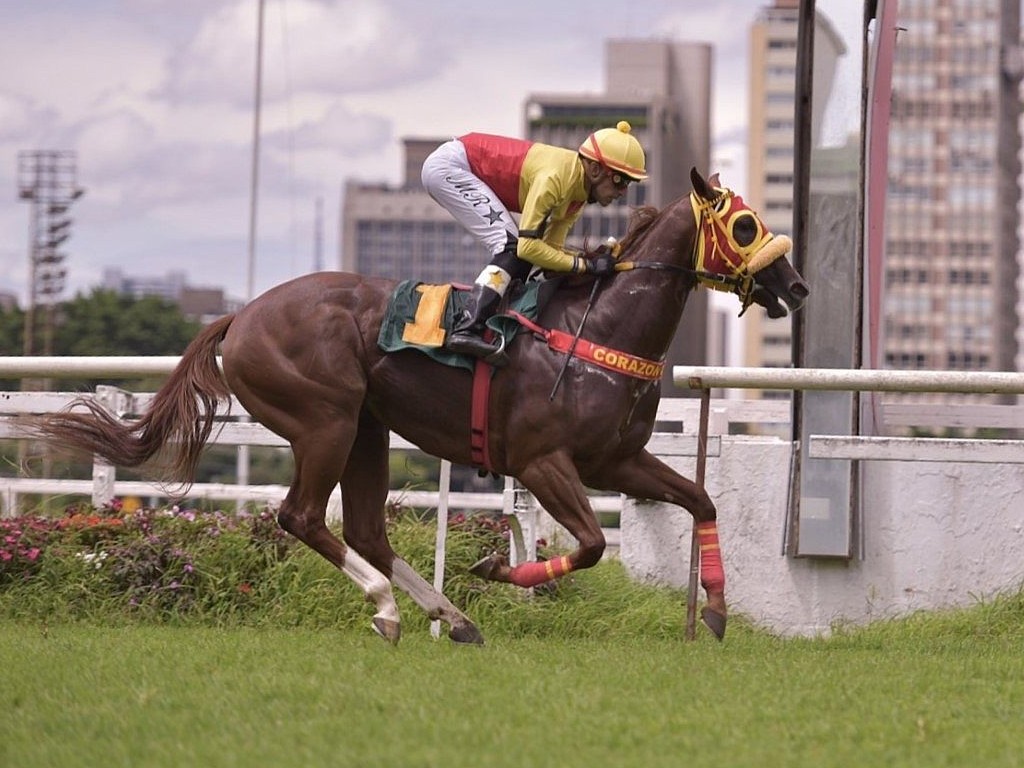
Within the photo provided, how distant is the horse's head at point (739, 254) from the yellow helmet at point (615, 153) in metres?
0.26

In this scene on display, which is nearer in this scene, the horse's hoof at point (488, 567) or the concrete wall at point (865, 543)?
the horse's hoof at point (488, 567)

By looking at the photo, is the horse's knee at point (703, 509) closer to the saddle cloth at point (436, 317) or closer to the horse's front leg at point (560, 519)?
the horse's front leg at point (560, 519)

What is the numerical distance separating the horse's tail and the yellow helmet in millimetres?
1766

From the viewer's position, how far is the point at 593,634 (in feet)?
26.1

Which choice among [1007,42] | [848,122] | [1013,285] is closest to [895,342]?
[1013,285]

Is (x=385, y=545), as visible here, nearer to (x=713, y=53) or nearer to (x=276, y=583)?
(x=276, y=583)

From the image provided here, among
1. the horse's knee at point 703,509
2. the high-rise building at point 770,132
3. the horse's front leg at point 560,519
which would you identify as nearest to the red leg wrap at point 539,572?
the horse's front leg at point 560,519

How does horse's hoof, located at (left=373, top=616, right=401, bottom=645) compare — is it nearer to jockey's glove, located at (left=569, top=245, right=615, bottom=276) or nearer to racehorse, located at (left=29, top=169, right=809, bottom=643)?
racehorse, located at (left=29, top=169, right=809, bottom=643)

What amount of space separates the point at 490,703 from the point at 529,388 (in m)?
2.01

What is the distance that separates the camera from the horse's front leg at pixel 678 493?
720cm

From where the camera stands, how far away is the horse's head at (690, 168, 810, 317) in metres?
7.16

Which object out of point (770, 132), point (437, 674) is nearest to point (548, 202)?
point (437, 674)

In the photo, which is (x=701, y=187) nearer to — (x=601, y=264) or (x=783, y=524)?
Result: (x=601, y=264)

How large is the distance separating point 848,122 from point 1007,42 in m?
143
